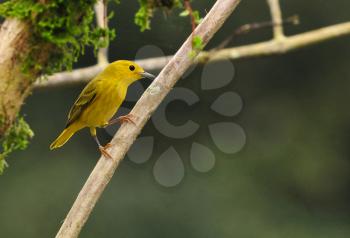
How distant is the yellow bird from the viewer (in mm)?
4660

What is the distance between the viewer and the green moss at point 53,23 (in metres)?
3.16

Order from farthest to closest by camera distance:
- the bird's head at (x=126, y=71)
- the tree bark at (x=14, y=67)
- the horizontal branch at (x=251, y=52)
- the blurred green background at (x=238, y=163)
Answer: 1. the blurred green background at (x=238, y=163)
2. the horizontal branch at (x=251, y=52)
3. the bird's head at (x=126, y=71)
4. the tree bark at (x=14, y=67)

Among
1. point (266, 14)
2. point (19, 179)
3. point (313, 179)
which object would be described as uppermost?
point (266, 14)

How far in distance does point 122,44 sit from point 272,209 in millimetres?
4208

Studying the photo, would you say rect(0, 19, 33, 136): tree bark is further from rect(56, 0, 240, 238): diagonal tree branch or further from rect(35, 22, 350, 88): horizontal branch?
rect(35, 22, 350, 88): horizontal branch

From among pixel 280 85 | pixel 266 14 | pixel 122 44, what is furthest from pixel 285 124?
pixel 122 44

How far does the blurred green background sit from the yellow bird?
29.7 feet

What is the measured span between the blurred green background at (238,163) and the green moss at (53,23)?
10.7 meters

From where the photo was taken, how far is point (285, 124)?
1806cm

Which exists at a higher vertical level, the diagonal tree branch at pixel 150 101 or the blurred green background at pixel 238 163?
the diagonal tree branch at pixel 150 101

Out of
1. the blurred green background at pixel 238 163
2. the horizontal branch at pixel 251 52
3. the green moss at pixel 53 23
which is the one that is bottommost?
the blurred green background at pixel 238 163

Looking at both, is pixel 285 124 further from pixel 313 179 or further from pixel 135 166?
pixel 135 166

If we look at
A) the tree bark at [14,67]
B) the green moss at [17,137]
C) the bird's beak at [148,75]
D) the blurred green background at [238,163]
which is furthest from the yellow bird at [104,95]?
the blurred green background at [238,163]

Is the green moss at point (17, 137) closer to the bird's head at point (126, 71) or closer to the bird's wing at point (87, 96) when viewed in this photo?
the bird's head at point (126, 71)
